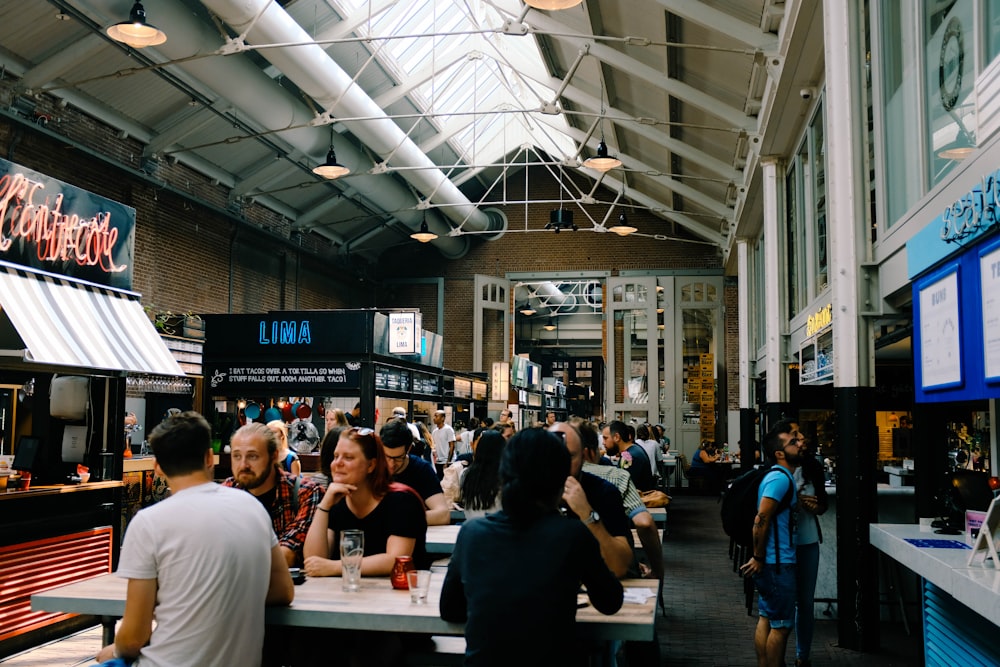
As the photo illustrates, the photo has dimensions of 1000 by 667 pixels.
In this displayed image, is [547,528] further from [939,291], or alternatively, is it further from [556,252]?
[556,252]

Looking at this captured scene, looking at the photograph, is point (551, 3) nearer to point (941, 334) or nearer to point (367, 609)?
point (941, 334)

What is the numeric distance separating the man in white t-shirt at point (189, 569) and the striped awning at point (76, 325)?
11.3ft

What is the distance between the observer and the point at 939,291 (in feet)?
15.3

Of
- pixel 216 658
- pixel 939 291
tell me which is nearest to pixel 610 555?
pixel 216 658

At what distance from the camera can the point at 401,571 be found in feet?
10.9

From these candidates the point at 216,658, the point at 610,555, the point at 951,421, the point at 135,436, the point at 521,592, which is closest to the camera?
the point at 521,592

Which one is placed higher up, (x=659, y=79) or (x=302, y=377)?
(x=659, y=79)

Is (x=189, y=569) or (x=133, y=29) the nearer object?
(x=189, y=569)

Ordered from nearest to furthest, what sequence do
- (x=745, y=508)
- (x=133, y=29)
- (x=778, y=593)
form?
(x=778, y=593)
(x=745, y=508)
(x=133, y=29)

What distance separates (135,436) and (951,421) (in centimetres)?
1059

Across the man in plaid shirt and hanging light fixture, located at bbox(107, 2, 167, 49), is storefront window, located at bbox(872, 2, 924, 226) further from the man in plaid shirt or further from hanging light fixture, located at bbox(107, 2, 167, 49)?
hanging light fixture, located at bbox(107, 2, 167, 49)

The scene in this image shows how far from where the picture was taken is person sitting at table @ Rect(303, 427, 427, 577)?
11.4 feet

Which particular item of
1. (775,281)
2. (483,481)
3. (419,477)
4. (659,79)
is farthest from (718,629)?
(659,79)

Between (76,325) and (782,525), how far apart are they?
4.84 meters
